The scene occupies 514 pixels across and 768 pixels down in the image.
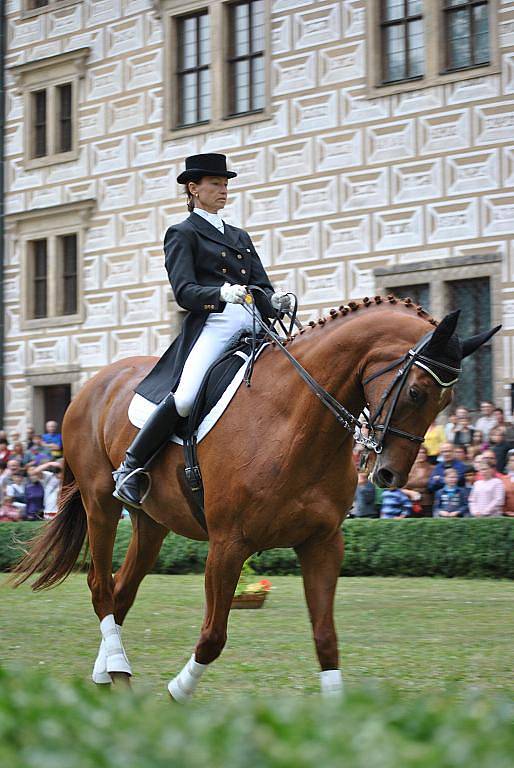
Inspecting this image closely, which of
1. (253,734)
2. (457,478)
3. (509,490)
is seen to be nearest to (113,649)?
(253,734)

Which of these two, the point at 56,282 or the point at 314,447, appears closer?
the point at 314,447

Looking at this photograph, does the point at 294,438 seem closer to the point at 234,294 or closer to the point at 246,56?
the point at 234,294

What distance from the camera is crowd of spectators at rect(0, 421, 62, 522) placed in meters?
20.5

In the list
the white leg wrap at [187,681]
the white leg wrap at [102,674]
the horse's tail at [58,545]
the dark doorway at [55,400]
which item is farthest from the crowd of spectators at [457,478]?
the dark doorway at [55,400]

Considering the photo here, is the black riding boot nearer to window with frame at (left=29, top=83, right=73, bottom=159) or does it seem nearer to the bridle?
the bridle

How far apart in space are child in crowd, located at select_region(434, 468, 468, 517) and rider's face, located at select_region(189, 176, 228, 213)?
9.25m

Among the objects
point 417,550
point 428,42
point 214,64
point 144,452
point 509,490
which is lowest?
point 417,550

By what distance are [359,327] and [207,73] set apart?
20178mm

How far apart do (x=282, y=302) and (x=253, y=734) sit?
15.7 ft

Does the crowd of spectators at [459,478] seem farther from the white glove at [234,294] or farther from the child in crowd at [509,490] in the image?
the white glove at [234,294]

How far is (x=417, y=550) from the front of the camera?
16.2 m

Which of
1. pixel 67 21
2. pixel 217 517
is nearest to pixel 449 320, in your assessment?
pixel 217 517

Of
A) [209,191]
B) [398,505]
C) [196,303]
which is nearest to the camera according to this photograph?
[196,303]

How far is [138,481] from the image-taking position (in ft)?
24.5
